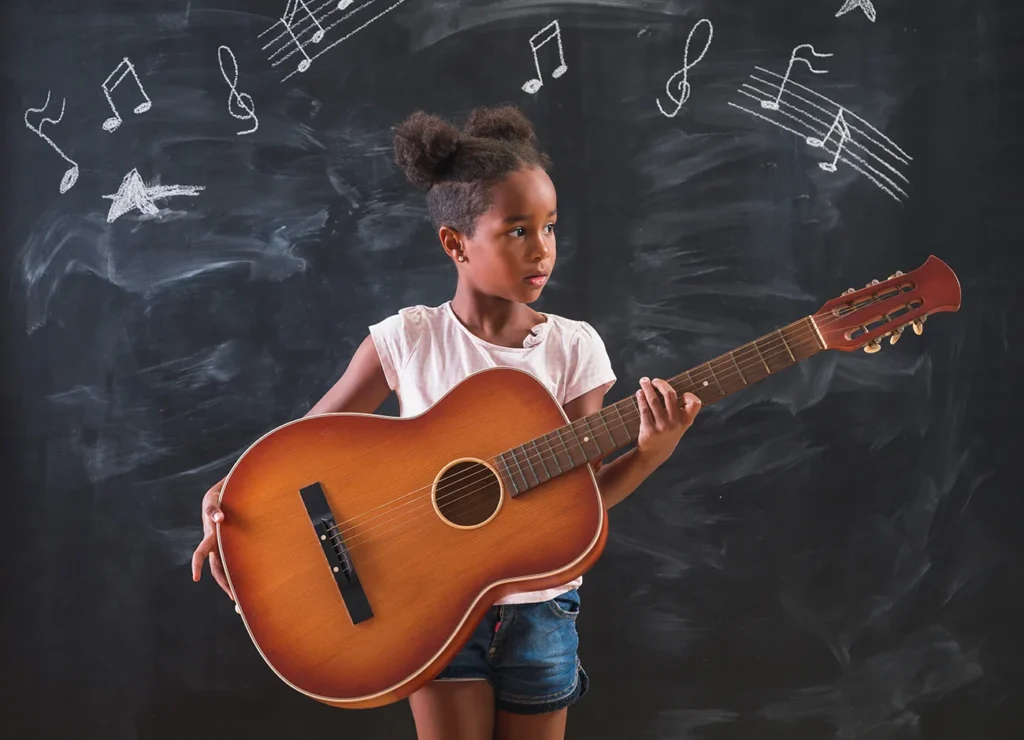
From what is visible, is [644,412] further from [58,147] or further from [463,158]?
[58,147]

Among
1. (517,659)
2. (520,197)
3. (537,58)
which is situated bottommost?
(517,659)

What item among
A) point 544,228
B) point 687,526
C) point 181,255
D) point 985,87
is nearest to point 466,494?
point 544,228

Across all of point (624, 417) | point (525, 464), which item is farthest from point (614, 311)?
point (525, 464)

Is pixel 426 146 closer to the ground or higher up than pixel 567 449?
higher up

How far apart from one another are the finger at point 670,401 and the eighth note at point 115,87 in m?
1.72

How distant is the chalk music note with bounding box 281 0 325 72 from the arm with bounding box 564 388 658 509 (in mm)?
1319

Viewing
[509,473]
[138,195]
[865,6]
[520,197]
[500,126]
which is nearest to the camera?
[509,473]

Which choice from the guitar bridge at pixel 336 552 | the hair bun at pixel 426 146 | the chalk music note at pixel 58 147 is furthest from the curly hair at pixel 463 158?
the chalk music note at pixel 58 147

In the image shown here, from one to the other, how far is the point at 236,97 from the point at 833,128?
5.19 ft

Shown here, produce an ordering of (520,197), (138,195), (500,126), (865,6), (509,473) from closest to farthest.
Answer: (509,473) < (520,197) < (500,126) < (865,6) < (138,195)

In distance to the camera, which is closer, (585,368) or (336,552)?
(336,552)

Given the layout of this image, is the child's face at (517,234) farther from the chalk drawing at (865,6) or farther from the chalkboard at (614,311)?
the chalk drawing at (865,6)

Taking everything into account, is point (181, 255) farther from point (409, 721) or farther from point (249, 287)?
point (409, 721)

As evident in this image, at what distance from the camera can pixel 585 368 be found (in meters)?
1.50
